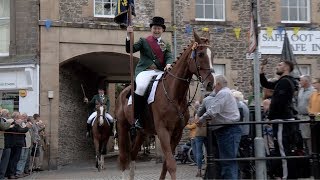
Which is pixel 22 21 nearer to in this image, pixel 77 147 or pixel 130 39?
pixel 77 147

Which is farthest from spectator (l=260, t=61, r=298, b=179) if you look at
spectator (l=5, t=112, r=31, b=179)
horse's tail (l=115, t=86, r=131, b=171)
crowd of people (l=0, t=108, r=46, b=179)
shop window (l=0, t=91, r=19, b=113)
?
shop window (l=0, t=91, r=19, b=113)

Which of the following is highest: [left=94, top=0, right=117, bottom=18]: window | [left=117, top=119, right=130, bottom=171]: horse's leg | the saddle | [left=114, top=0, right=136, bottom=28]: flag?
[left=94, top=0, right=117, bottom=18]: window

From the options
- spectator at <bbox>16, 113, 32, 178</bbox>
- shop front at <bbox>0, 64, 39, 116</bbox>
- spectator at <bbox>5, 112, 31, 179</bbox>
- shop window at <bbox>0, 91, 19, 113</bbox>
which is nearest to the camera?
spectator at <bbox>5, 112, 31, 179</bbox>

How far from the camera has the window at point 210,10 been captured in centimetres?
2389

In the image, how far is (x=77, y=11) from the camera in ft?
73.7

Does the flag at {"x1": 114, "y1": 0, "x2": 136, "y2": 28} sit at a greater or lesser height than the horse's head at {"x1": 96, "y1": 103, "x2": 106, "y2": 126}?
greater

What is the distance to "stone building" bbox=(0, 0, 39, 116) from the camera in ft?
71.4

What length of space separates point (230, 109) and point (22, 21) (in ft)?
45.3

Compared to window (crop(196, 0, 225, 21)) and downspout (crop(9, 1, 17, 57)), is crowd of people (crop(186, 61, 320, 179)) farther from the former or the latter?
window (crop(196, 0, 225, 21))

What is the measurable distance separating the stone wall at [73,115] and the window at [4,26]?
237 cm

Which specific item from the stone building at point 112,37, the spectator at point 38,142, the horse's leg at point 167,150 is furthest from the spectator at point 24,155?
the horse's leg at point 167,150

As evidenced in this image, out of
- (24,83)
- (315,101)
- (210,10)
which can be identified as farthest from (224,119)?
(210,10)

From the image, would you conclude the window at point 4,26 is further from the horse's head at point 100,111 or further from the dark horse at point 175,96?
the dark horse at point 175,96

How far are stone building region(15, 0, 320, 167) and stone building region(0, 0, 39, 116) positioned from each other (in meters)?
0.27
